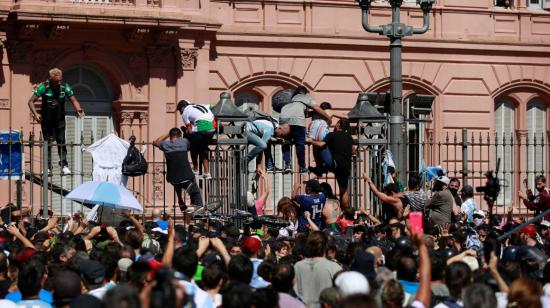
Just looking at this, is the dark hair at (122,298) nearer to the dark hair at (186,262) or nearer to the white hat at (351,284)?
the white hat at (351,284)

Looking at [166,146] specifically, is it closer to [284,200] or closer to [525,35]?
[284,200]

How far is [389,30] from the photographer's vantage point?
23.1 m

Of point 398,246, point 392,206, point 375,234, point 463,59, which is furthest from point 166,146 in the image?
point 463,59

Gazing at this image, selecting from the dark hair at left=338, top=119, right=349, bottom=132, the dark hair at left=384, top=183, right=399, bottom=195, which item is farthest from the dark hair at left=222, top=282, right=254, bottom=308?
the dark hair at left=338, top=119, right=349, bottom=132

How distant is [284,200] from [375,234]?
3037mm

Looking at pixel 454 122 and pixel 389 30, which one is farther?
pixel 454 122

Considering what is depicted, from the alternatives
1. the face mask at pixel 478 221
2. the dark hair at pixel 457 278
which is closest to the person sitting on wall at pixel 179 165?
the face mask at pixel 478 221

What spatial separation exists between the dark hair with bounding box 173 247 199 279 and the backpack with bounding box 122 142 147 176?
967 cm

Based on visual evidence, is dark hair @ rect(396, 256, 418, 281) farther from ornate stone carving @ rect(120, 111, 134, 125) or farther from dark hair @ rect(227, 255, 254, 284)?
ornate stone carving @ rect(120, 111, 134, 125)

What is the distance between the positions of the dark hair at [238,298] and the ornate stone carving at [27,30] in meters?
20.6

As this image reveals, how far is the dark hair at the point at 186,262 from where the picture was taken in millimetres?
11680

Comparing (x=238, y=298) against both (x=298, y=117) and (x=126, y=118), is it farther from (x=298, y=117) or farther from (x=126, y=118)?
(x=126, y=118)

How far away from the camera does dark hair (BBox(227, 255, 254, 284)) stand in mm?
11500

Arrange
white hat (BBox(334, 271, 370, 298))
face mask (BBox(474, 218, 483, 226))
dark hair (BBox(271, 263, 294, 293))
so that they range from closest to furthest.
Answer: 1. white hat (BBox(334, 271, 370, 298))
2. dark hair (BBox(271, 263, 294, 293))
3. face mask (BBox(474, 218, 483, 226))
